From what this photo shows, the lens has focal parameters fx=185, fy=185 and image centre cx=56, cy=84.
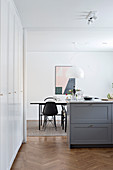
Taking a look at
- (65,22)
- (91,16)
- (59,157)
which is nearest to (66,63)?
(65,22)

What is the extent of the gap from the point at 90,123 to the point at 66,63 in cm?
363

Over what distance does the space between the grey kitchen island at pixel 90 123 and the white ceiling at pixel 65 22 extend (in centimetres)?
160

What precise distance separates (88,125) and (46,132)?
1.60m

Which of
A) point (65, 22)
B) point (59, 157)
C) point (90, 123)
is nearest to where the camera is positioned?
point (59, 157)

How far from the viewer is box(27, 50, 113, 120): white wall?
21.9ft

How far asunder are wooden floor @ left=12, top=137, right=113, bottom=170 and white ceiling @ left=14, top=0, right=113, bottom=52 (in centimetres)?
244

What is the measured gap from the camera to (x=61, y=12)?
3.21m

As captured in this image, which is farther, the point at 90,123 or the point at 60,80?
the point at 60,80

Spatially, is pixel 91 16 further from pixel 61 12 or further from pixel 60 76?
pixel 60 76

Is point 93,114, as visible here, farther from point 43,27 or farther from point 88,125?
point 43,27

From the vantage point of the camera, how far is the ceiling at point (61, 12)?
113 inches

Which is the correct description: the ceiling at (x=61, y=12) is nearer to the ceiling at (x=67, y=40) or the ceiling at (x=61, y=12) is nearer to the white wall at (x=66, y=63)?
the ceiling at (x=67, y=40)

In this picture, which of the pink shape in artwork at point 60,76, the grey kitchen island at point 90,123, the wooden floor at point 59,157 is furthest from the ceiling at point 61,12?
the pink shape in artwork at point 60,76

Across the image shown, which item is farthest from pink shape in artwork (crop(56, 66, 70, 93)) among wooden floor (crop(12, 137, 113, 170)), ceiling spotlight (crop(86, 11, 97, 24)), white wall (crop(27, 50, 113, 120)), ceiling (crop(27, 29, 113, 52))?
ceiling spotlight (crop(86, 11, 97, 24))
